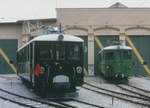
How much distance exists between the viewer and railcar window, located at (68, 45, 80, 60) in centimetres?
1276

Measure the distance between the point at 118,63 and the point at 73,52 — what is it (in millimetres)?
7213

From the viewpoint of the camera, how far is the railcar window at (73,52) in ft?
41.9

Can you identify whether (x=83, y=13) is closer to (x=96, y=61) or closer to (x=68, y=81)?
(x=96, y=61)

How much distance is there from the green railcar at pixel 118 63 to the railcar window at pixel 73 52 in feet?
22.8

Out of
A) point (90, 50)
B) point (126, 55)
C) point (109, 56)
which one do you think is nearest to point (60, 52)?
point (109, 56)

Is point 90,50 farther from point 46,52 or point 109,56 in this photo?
point 46,52

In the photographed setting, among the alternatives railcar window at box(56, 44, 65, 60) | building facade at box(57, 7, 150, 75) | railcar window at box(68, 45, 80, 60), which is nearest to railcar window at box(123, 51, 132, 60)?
railcar window at box(68, 45, 80, 60)

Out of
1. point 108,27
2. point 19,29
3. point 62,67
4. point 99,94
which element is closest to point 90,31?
point 108,27

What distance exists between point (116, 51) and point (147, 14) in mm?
10353

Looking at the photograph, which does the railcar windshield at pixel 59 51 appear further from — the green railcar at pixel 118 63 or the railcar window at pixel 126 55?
the railcar window at pixel 126 55

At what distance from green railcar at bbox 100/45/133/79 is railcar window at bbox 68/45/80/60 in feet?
22.8

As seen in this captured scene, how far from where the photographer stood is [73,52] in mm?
12844

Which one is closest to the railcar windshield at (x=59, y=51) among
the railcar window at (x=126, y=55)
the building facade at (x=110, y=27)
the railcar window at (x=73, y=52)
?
the railcar window at (x=73, y=52)

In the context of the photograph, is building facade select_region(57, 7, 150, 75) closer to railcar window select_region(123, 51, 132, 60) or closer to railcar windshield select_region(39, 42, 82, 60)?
railcar window select_region(123, 51, 132, 60)
